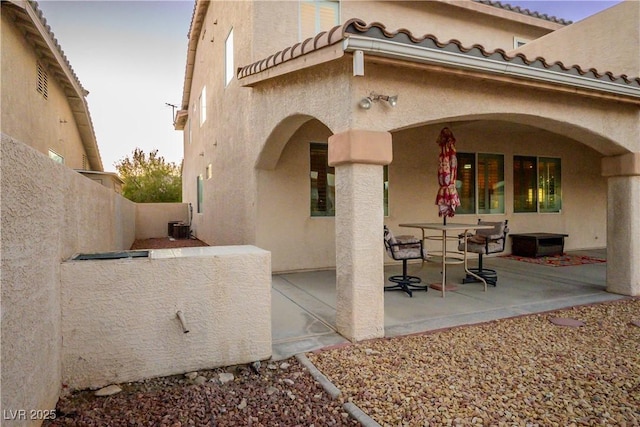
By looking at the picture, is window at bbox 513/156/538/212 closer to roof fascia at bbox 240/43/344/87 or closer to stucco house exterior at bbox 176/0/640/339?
stucco house exterior at bbox 176/0/640/339

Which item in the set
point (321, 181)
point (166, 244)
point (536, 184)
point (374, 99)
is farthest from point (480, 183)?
point (166, 244)

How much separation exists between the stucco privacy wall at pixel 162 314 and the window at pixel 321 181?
16.8ft

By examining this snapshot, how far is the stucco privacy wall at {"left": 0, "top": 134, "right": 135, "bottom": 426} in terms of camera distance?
7.16 ft

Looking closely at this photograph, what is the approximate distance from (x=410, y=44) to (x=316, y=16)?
537cm

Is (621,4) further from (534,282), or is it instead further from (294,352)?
(294,352)

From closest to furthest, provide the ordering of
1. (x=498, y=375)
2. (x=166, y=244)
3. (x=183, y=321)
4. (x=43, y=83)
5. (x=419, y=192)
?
(x=183, y=321), (x=498, y=375), (x=43, y=83), (x=419, y=192), (x=166, y=244)

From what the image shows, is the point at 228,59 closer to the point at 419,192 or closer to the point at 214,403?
the point at 419,192

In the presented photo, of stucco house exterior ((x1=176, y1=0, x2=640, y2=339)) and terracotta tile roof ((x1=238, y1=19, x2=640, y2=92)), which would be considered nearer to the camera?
terracotta tile roof ((x1=238, y1=19, x2=640, y2=92))

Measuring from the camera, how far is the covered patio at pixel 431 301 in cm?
478

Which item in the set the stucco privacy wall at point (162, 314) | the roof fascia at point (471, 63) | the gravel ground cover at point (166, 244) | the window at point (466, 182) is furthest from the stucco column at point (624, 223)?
the gravel ground cover at point (166, 244)

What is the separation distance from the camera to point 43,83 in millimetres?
9953

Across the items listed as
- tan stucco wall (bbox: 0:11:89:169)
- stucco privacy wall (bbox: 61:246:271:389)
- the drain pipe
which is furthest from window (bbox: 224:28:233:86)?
the drain pipe

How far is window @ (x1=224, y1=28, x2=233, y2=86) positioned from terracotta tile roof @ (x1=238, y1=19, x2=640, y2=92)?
4.63 metres

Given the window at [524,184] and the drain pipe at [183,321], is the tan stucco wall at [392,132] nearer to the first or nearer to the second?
the window at [524,184]
